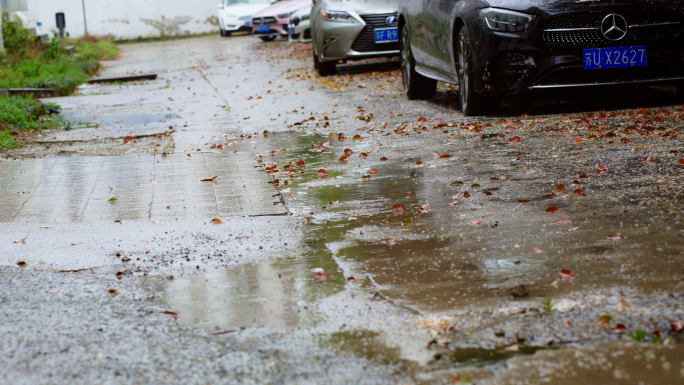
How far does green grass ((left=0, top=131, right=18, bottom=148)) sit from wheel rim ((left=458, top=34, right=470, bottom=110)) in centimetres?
422

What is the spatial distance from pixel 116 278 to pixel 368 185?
2.20 m

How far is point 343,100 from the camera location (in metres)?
11.0

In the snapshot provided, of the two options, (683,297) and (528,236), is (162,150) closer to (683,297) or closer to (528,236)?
(528,236)

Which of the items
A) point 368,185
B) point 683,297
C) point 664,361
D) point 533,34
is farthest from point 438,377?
point 533,34

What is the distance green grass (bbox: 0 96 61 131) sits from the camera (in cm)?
946

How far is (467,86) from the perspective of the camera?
8391 mm

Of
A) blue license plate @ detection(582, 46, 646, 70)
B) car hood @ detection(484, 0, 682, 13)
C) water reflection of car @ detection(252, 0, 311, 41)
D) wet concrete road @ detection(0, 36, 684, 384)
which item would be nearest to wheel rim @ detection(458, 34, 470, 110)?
wet concrete road @ detection(0, 36, 684, 384)

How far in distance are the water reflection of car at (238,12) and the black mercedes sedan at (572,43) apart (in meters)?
25.1

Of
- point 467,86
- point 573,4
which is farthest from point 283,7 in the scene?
point 573,4

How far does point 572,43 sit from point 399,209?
3.45 metres

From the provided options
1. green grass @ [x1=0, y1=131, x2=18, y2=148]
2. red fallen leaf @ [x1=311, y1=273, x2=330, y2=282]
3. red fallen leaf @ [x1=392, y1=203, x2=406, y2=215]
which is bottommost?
green grass @ [x1=0, y1=131, x2=18, y2=148]

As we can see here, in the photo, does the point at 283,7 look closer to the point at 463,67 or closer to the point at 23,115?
the point at 23,115

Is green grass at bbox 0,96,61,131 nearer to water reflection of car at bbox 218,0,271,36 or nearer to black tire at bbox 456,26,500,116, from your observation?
black tire at bbox 456,26,500,116

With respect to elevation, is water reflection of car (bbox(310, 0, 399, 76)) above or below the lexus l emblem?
below
